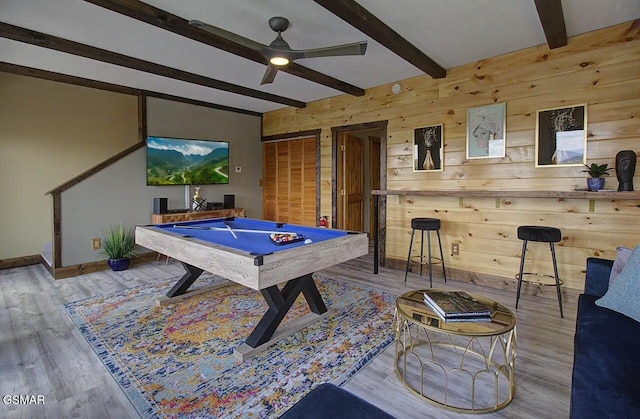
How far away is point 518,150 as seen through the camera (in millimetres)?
3490

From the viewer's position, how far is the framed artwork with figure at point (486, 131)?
3582 millimetres

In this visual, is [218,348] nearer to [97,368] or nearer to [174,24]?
[97,368]

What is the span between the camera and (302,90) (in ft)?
16.0

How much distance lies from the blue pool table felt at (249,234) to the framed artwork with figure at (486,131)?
2.07 meters

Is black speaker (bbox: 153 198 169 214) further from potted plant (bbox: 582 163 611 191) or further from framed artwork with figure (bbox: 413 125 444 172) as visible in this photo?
potted plant (bbox: 582 163 611 191)

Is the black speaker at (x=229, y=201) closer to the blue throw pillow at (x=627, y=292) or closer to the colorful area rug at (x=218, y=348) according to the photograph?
the colorful area rug at (x=218, y=348)

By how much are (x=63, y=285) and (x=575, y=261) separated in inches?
216

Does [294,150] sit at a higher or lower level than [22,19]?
lower

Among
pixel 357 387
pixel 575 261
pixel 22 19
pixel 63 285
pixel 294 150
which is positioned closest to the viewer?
pixel 357 387

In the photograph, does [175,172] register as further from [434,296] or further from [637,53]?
[637,53]

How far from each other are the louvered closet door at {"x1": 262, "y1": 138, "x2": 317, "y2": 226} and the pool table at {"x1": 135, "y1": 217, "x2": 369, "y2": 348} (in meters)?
2.58

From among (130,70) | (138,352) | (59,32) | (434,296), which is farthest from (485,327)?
(130,70)

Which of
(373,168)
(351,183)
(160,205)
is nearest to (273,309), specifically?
(160,205)

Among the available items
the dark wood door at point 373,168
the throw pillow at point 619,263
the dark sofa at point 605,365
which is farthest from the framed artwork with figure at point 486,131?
the dark wood door at point 373,168
